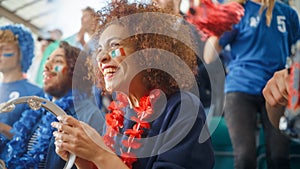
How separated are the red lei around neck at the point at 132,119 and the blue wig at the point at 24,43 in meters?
0.90

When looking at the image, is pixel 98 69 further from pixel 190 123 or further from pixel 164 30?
pixel 190 123

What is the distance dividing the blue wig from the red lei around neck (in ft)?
2.94

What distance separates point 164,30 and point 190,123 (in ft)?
0.71

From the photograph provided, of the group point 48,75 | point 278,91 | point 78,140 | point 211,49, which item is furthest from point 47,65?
point 278,91

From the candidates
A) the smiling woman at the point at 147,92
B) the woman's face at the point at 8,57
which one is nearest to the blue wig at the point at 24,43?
the woman's face at the point at 8,57

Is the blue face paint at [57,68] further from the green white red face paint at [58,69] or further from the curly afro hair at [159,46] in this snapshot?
the curly afro hair at [159,46]

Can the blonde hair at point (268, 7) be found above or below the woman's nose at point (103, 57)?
below

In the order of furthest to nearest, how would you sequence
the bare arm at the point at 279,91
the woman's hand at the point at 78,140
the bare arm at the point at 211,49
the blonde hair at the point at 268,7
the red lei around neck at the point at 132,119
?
1. the blonde hair at the point at 268,7
2. the bare arm at the point at 211,49
3. the red lei around neck at the point at 132,119
4. the woman's hand at the point at 78,140
5. the bare arm at the point at 279,91

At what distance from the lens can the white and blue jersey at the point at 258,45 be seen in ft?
4.84

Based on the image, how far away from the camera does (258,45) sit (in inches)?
59.3

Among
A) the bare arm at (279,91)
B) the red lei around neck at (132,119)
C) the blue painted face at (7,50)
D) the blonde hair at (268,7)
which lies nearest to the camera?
the bare arm at (279,91)

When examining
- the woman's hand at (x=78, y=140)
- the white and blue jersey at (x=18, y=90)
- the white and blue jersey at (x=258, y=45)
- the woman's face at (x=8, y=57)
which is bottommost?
the white and blue jersey at (x=258, y=45)

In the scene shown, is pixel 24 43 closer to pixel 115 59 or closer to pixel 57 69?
pixel 57 69

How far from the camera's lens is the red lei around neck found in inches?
36.8
